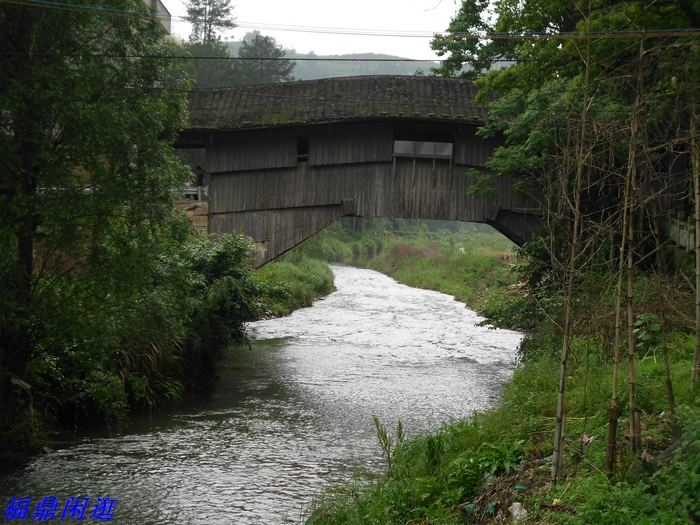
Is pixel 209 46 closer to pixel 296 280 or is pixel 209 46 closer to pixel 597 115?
pixel 296 280

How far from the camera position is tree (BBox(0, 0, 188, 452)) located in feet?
29.7

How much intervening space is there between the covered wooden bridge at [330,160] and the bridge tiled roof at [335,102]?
24 millimetres

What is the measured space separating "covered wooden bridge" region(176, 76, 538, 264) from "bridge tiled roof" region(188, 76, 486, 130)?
2 cm

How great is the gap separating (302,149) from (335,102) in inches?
66.5

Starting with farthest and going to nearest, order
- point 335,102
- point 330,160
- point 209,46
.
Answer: point 209,46
point 330,160
point 335,102

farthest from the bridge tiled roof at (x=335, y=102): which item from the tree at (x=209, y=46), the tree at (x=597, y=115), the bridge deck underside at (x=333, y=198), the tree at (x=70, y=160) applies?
the tree at (x=209, y=46)

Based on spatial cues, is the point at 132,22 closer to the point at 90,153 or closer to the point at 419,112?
the point at 90,153

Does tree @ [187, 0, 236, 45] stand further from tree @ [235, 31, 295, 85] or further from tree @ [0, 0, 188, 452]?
tree @ [0, 0, 188, 452]

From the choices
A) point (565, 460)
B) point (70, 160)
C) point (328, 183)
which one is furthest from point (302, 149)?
point (565, 460)

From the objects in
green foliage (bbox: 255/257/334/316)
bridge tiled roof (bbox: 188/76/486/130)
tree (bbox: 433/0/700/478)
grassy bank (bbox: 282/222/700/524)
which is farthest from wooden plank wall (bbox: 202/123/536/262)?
grassy bank (bbox: 282/222/700/524)

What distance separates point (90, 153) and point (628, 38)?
7173 millimetres

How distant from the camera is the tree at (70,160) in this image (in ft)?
29.7

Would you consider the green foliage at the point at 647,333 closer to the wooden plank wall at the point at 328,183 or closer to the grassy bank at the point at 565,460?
the grassy bank at the point at 565,460

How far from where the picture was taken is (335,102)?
673 inches
